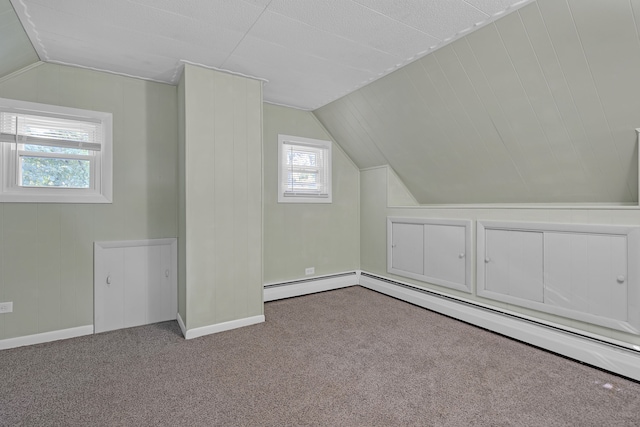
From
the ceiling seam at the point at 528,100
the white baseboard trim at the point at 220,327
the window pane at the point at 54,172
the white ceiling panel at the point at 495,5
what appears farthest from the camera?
the white baseboard trim at the point at 220,327

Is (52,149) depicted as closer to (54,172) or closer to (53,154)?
(53,154)

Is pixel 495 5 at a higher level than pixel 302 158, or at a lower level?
higher

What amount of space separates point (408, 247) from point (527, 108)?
1988 millimetres

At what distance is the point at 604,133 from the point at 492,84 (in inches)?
32.1

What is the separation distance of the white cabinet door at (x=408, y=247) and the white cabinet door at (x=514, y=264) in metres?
0.80

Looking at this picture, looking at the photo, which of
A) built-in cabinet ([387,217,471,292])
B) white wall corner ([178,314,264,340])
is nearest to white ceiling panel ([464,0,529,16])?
built-in cabinet ([387,217,471,292])

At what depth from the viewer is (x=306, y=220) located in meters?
4.14

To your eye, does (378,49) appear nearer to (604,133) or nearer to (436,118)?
(436,118)

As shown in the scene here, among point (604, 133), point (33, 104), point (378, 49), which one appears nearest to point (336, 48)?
point (378, 49)

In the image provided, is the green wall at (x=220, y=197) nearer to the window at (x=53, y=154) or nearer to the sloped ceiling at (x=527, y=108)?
the window at (x=53, y=154)

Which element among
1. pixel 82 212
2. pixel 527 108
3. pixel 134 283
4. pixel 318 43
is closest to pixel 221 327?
pixel 134 283

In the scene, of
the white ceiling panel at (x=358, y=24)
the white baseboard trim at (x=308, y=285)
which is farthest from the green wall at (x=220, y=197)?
the white ceiling panel at (x=358, y=24)

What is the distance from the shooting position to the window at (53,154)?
255 centimetres

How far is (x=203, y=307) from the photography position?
110 inches
